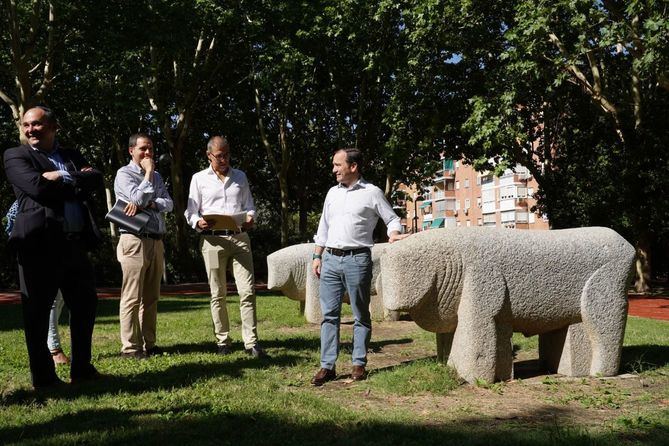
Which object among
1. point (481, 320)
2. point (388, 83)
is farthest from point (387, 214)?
point (388, 83)

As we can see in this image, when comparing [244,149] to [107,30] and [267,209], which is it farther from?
[107,30]

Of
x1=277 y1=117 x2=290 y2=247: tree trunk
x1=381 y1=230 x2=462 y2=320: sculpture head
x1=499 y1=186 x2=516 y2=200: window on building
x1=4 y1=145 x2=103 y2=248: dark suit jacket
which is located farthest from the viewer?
x1=499 y1=186 x2=516 y2=200: window on building

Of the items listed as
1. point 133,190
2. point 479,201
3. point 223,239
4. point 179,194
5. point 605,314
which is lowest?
point 605,314

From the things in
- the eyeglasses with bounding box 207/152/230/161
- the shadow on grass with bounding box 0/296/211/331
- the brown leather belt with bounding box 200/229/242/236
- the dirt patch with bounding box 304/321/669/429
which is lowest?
the shadow on grass with bounding box 0/296/211/331

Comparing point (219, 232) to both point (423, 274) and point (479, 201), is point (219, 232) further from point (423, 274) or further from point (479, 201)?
point (479, 201)

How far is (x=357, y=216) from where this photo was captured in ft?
18.7

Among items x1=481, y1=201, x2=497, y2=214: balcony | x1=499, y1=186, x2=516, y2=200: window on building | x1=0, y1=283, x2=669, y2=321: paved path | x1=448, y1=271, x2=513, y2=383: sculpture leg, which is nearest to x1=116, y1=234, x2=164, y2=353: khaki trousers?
x1=448, y1=271, x2=513, y2=383: sculpture leg

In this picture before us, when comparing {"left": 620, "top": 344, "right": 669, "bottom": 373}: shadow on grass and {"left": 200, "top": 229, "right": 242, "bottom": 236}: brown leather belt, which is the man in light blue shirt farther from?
{"left": 620, "top": 344, "right": 669, "bottom": 373}: shadow on grass

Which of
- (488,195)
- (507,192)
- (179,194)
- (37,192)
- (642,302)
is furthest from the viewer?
→ (488,195)

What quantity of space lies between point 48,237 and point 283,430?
8.06 ft

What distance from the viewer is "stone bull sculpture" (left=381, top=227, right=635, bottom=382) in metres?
5.48

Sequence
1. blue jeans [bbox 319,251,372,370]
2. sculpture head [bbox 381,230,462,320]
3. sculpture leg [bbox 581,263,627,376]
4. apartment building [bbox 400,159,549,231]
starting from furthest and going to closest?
apartment building [bbox 400,159,549,231]
sculpture leg [bbox 581,263,627,376]
blue jeans [bbox 319,251,372,370]
sculpture head [bbox 381,230,462,320]

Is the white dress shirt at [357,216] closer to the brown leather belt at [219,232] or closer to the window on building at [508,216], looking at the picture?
the brown leather belt at [219,232]

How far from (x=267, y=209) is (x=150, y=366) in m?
29.3
